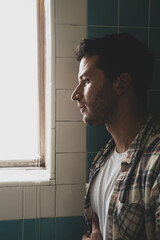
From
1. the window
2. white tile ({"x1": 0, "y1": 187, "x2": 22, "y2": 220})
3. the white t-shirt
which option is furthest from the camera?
the window

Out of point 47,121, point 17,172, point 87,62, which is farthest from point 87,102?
point 17,172

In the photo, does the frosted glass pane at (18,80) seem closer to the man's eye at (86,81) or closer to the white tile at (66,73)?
the white tile at (66,73)

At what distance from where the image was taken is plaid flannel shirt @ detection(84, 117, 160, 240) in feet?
2.86

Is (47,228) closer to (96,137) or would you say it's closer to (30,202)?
(30,202)

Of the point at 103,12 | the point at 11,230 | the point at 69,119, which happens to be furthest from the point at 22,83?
the point at 11,230

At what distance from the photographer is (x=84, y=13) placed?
4.64 feet

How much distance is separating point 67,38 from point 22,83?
0.38 meters

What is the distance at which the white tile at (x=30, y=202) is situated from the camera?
1.42 meters

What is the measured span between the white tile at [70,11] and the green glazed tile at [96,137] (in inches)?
Result: 23.4

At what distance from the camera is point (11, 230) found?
1.41 metres

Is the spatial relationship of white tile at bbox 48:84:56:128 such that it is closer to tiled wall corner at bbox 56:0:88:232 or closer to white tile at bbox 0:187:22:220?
tiled wall corner at bbox 56:0:88:232

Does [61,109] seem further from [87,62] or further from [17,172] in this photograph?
[17,172]

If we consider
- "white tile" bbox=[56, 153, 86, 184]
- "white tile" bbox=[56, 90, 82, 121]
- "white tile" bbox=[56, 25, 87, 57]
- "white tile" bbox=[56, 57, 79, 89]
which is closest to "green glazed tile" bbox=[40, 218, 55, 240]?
"white tile" bbox=[56, 153, 86, 184]

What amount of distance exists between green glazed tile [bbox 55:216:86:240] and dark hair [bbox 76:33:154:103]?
0.79 meters
